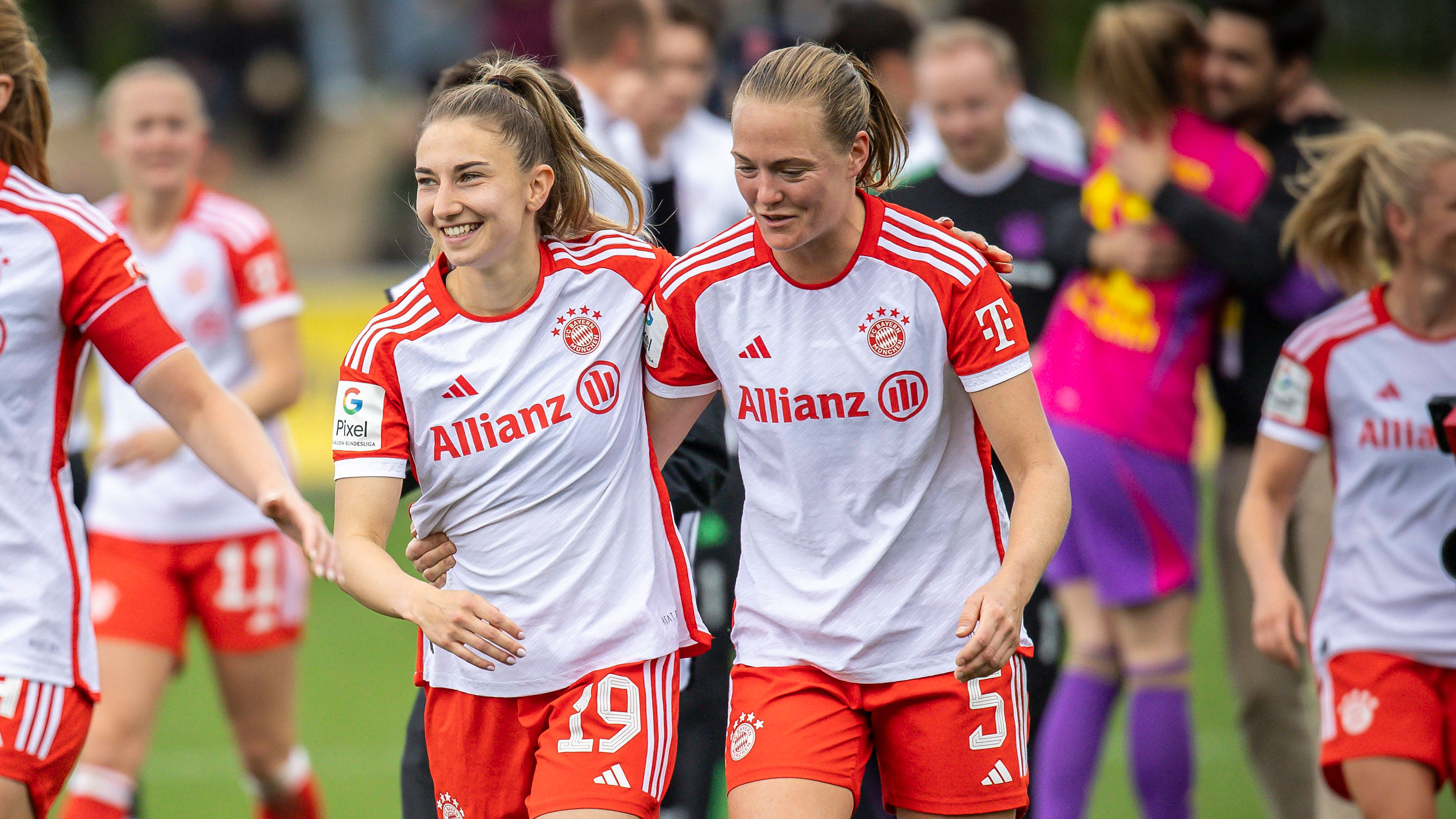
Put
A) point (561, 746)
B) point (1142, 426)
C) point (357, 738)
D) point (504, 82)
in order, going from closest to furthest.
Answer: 1. point (561, 746)
2. point (504, 82)
3. point (1142, 426)
4. point (357, 738)

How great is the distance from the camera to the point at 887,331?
3.21 m

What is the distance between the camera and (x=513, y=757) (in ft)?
10.8

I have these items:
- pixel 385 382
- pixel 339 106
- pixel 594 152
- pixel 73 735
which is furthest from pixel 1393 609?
pixel 339 106

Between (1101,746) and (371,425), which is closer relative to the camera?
(371,425)

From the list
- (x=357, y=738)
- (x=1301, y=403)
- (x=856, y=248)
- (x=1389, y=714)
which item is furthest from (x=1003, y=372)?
(x=357, y=738)

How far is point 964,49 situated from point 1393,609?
2.27 metres

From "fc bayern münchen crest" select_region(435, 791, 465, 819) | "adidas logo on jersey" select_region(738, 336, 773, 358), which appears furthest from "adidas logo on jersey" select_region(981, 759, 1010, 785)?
"fc bayern münchen crest" select_region(435, 791, 465, 819)

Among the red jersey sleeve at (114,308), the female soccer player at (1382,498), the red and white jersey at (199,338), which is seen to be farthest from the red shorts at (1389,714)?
the red and white jersey at (199,338)

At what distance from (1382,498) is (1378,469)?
0.23ft

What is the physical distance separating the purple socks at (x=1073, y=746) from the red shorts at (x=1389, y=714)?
4.41 feet

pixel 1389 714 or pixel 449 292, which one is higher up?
pixel 449 292

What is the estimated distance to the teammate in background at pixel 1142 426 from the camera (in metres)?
5.20

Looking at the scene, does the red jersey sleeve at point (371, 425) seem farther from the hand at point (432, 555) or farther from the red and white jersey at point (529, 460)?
the hand at point (432, 555)

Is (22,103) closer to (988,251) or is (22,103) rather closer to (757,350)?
(757,350)
